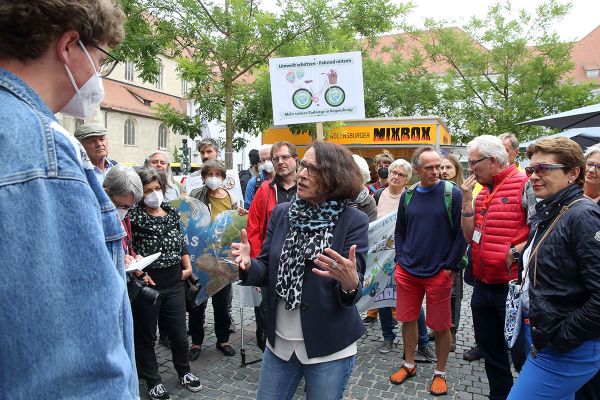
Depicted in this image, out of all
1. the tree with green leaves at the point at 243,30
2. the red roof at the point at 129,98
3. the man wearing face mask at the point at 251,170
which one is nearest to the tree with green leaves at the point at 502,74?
the tree with green leaves at the point at 243,30

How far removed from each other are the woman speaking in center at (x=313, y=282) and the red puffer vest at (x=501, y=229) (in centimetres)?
166

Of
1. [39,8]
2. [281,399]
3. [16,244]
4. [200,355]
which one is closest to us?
[16,244]

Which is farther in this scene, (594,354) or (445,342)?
(445,342)

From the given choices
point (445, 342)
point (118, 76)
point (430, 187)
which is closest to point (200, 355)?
point (445, 342)

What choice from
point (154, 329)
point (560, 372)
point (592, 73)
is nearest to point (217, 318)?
point (154, 329)

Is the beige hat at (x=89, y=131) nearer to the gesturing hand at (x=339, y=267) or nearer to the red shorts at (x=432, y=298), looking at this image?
the gesturing hand at (x=339, y=267)

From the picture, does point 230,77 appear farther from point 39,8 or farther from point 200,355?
point 39,8

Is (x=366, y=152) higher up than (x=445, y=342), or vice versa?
→ (x=366, y=152)

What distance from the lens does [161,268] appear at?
389 cm

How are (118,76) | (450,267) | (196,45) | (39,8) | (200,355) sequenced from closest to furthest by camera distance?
(39,8), (450,267), (200,355), (196,45), (118,76)

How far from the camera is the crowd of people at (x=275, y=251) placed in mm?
866

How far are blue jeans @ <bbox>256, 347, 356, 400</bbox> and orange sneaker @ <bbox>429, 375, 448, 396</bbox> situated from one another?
2044 mm

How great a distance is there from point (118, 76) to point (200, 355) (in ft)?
175

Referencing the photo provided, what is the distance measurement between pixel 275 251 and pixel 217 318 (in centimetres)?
275
